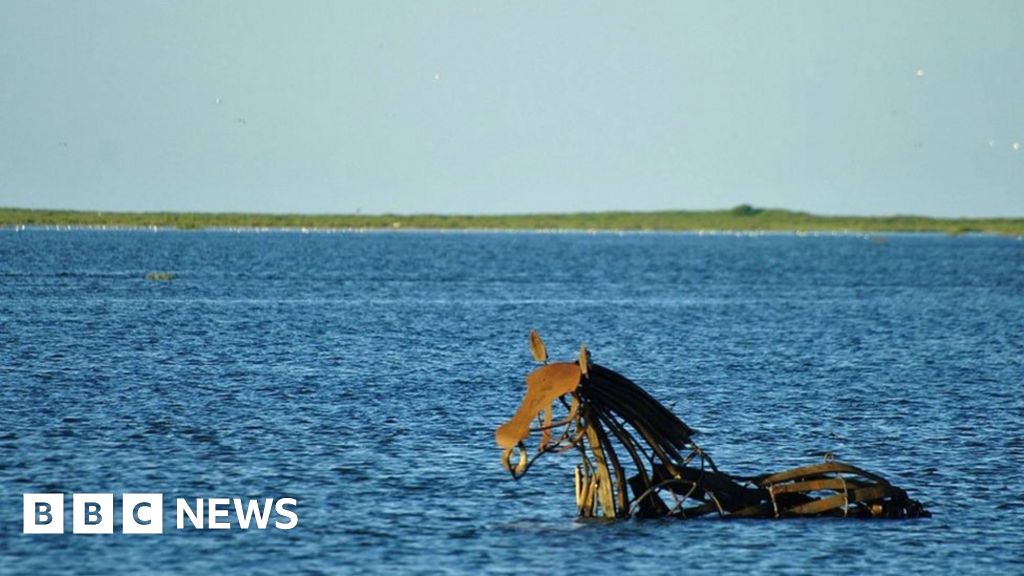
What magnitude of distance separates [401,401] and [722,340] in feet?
103

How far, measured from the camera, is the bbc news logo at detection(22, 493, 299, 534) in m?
27.1

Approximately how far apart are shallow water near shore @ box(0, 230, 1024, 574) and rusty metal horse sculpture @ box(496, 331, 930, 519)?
526mm

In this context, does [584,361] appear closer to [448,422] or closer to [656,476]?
[656,476]

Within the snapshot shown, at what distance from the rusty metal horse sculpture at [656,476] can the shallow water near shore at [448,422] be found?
526 mm

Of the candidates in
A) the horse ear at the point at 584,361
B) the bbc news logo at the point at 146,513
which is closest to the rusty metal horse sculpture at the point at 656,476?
the horse ear at the point at 584,361

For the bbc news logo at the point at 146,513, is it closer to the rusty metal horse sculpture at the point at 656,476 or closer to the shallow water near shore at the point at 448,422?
the shallow water near shore at the point at 448,422

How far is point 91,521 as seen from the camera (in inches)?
1079

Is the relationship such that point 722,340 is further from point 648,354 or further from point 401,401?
point 401,401

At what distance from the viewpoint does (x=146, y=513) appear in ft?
92.0

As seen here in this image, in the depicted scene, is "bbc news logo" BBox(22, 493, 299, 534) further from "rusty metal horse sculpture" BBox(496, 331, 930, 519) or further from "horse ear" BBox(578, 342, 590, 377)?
"horse ear" BBox(578, 342, 590, 377)

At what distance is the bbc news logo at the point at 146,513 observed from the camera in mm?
27062

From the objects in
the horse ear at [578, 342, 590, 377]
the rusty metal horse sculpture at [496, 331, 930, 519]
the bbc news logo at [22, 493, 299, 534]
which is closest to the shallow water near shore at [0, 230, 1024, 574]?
the bbc news logo at [22, 493, 299, 534]

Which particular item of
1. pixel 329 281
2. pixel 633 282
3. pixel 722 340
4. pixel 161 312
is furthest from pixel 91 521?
pixel 633 282

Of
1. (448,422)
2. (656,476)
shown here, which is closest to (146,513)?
(656,476)
